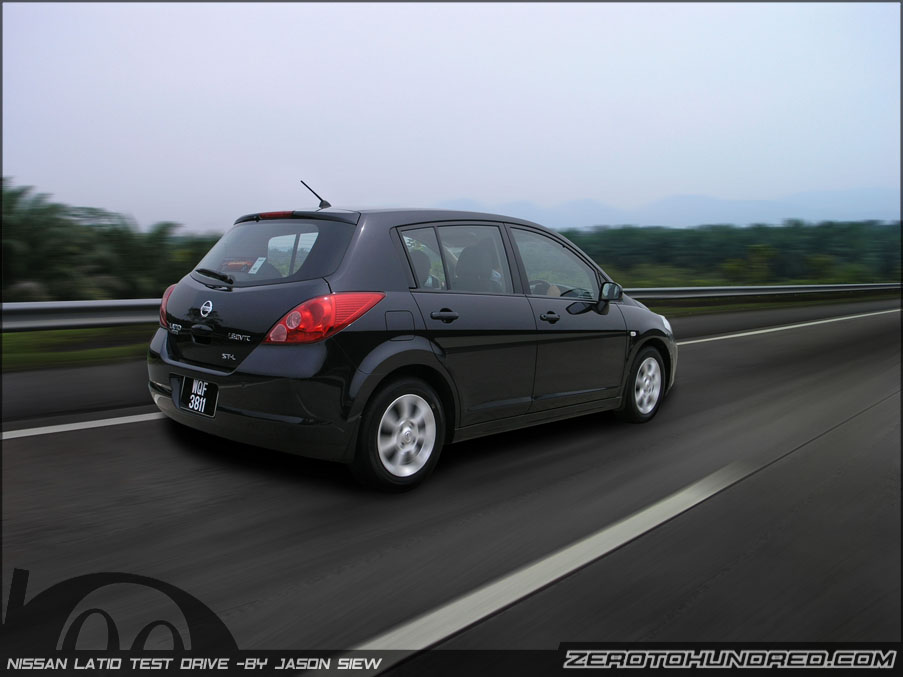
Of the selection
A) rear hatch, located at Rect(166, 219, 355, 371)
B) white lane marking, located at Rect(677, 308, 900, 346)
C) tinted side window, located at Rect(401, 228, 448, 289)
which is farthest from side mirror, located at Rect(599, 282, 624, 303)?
white lane marking, located at Rect(677, 308, 900, 346)

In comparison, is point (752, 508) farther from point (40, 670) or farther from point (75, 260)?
point (75, 260)

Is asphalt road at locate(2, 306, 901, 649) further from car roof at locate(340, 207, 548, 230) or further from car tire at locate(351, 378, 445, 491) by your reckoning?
car roof at locate(340, 207, 548, 230)

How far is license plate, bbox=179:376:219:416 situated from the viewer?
454 cm

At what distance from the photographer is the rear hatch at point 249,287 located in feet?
14.4

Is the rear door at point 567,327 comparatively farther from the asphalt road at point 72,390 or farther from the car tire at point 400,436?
the asphalt road at point 72,390

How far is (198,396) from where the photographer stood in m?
4.62

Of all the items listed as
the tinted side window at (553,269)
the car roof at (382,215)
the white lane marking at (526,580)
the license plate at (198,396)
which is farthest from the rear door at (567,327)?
the license plate at (198,396)

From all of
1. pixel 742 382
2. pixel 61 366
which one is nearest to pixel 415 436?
pixel 61 366

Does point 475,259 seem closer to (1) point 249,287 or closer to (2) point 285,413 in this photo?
(1) point 249,287

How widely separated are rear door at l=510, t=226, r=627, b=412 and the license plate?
2097mm

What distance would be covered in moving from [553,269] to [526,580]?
2868mm

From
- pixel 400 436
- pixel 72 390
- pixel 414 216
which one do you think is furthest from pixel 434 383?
pixel 72 390

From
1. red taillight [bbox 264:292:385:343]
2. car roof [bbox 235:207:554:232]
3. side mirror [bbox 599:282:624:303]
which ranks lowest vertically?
red taillight [bbox 264:292:385:343]

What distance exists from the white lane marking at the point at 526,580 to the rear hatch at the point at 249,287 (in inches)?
69.8
